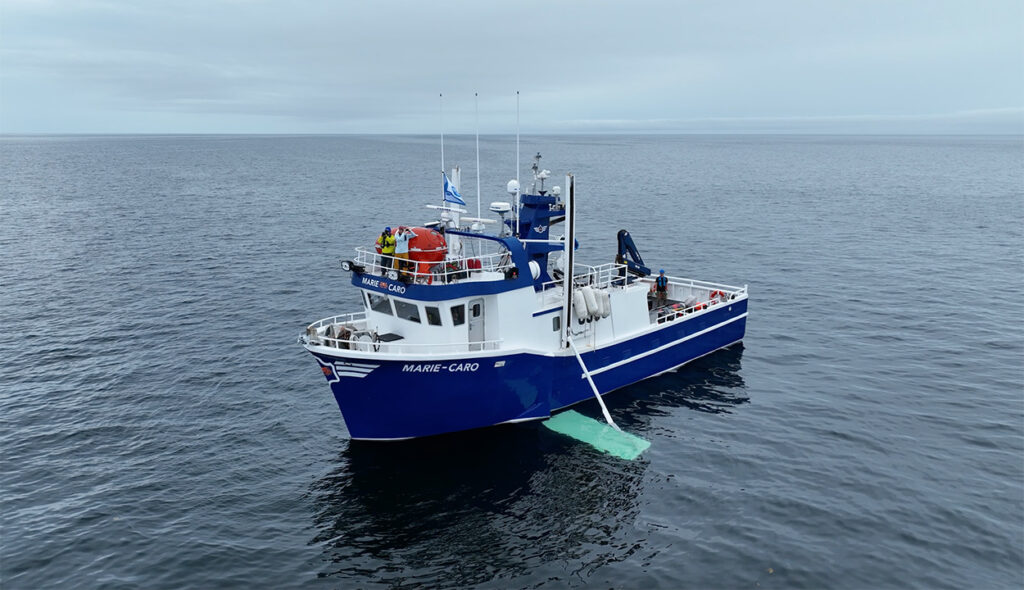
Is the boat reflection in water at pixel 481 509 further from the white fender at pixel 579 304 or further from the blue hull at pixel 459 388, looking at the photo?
the white fender at pixel 579 304

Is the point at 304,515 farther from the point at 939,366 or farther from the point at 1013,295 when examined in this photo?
the point at 1013,295

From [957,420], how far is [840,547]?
11.1 m

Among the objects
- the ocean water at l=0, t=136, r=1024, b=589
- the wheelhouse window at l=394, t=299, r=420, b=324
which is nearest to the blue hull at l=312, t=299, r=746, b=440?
the ocean water at l=0, t=136, r=1024, b=589

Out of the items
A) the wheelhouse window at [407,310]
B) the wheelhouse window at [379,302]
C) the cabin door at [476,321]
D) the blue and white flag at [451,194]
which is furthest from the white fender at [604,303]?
the wheelhouse window at [379,302]

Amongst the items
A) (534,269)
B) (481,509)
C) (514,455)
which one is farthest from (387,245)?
(481,509)

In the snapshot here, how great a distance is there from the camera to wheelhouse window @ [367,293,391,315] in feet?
79.7

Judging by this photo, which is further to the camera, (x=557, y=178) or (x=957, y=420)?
(x=557, y=178)

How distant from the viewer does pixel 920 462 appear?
2228cm

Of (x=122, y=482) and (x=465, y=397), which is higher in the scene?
(x=465, y=397)

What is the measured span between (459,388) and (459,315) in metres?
2.60

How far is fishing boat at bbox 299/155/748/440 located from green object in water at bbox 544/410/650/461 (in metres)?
0.62

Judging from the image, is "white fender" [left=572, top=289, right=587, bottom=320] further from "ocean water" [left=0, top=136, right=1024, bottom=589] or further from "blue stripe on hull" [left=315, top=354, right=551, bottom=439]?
"ocean water" [left=0, top=136, right=1024, bottom=589]

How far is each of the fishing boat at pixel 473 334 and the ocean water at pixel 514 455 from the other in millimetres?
1357

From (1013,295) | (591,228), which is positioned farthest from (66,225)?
(1013,295)
